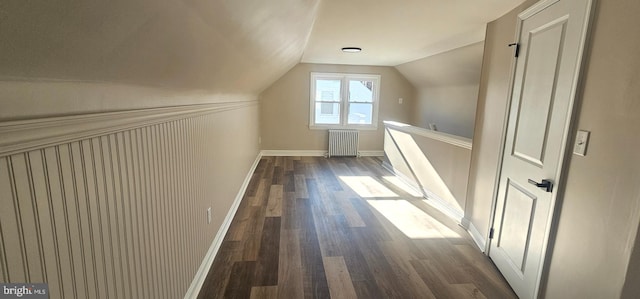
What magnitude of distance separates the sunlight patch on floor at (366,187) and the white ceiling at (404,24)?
6.56 feet

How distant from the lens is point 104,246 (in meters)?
0.98

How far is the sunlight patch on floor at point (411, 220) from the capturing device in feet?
9.39

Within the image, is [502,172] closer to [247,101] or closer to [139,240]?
[139,240]

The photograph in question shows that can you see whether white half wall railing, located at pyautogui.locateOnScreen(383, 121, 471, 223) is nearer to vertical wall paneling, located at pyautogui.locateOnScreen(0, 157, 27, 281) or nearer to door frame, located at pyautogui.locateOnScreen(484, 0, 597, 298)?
door frame, located at pyautogui.locateOnScreen(484, 0, 597, 298)

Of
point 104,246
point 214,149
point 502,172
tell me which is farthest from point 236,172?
point 502,172

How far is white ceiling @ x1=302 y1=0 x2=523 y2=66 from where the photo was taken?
2268mm

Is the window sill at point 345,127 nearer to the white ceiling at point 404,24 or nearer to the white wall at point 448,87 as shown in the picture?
the white wall at point 448,87

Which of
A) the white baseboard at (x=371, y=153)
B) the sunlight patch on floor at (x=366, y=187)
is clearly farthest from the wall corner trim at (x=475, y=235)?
the white baseboard at (x=371, y=153)

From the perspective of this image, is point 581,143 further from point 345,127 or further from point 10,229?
point 345,127

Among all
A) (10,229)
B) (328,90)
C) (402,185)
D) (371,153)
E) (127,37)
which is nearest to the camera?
(10,229)

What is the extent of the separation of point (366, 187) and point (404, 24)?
232cm

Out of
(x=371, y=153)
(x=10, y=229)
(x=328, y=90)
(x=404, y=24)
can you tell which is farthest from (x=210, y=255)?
(x=371, y=153)

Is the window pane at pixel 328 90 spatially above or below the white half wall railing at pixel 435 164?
above

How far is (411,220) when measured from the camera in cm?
317
